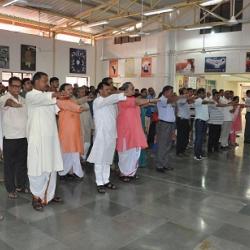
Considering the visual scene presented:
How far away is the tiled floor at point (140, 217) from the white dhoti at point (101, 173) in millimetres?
159

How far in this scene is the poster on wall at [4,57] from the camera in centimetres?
1162

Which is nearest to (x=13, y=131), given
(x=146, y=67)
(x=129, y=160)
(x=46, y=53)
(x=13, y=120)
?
(x=13, y=120)

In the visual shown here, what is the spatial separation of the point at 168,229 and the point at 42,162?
1389 mm

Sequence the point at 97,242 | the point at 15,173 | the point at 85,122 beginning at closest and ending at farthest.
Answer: the point at 97,242 < the point at 15,173 < the point at 85,122

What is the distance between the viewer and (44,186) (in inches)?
132

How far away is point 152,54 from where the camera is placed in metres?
13.3

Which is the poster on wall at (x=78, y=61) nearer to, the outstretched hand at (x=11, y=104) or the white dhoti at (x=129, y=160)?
the white dhoti at (x=129, y=160)

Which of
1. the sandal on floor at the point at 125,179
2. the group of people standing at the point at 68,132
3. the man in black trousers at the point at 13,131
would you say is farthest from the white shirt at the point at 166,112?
the man in black trousers at the point at 13,131

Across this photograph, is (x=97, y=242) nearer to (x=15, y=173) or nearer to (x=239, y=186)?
(x=15, y=173)

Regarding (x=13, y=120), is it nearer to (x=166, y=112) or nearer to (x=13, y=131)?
(x=13, y=131)

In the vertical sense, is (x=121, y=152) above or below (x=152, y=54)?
below

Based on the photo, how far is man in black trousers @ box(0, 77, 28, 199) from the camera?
345 cm

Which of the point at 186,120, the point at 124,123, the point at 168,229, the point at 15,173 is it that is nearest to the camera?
the point at 168,229

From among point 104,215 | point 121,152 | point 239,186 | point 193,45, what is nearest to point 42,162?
point 104,215
